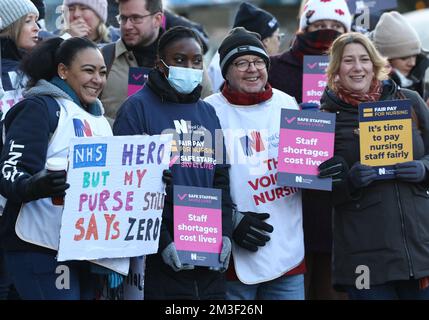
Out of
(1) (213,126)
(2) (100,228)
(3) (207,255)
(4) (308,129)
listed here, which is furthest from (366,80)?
(2) (100,228)

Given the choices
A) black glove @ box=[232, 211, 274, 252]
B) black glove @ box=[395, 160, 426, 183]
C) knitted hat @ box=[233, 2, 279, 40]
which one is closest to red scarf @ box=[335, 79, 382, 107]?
black glove @ box=[395, 160, 426, 183]

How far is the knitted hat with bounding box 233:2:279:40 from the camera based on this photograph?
909 cm

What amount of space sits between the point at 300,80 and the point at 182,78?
1.78m

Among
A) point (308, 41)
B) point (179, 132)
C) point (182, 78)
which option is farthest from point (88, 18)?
point (179, 132)

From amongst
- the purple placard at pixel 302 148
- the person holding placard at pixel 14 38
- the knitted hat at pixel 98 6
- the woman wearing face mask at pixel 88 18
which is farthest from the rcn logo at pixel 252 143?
the knitted hat at pixel 98 6

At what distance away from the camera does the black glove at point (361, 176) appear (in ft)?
22.5

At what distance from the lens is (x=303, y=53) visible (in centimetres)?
843

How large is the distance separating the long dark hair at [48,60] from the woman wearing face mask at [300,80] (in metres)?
2.09

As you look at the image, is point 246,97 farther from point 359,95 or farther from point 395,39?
point 395,39

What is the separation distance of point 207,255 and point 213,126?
2.75 feet

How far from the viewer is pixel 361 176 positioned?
22.5ft

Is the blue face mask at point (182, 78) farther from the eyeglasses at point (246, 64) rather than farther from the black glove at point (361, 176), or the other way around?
the black glove at point (361, 176)

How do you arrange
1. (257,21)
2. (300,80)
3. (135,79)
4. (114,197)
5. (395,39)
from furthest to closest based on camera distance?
(395,39) < (257,21) < (300,80) < (135,79) < (114,197)
